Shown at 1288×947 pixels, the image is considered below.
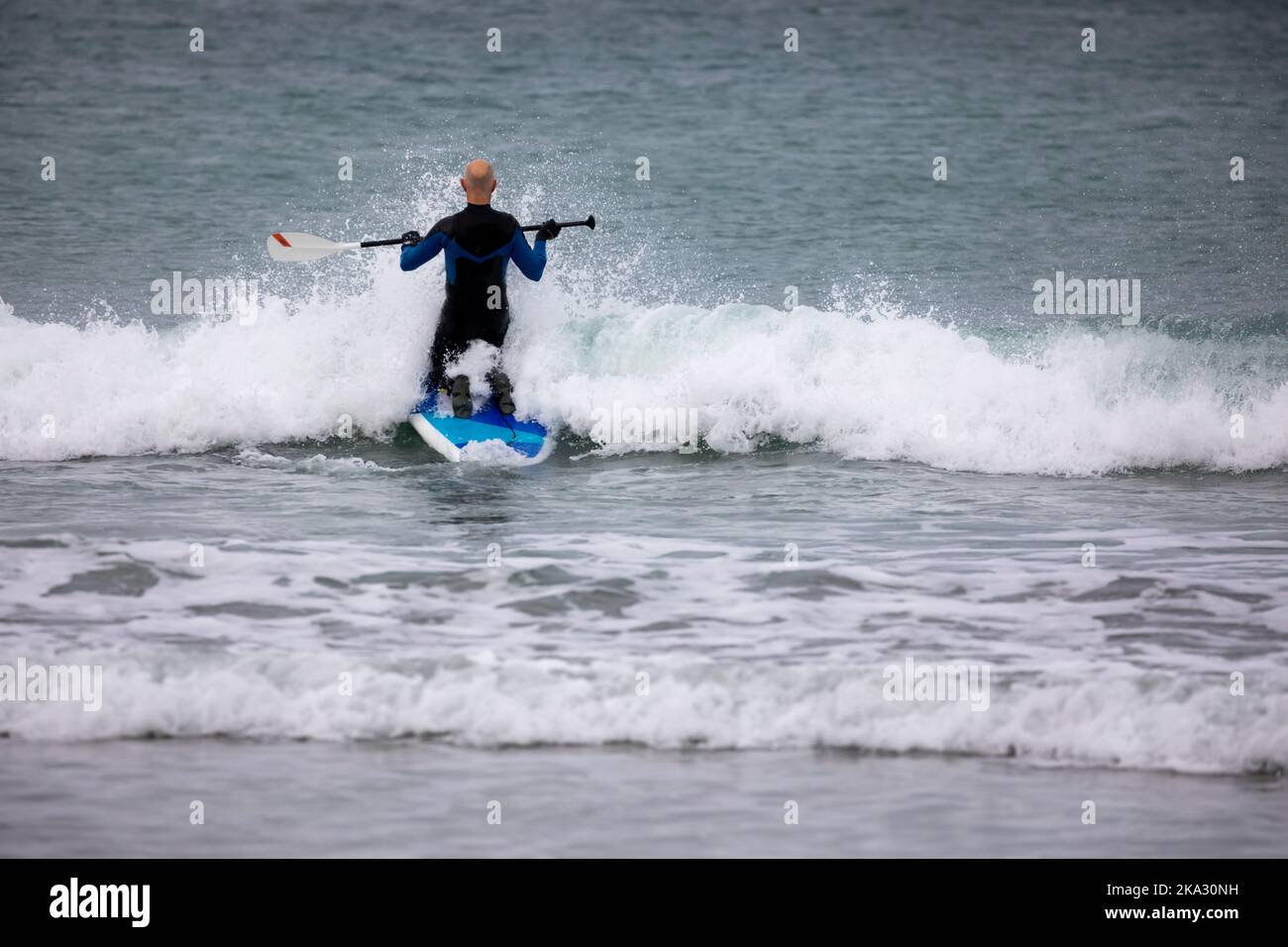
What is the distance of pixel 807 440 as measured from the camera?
11.9m

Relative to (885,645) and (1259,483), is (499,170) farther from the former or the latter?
(885,645)

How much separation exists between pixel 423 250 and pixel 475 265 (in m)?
0.40

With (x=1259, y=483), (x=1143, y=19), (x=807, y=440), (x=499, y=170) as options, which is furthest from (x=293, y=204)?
(x=1143, y=19)

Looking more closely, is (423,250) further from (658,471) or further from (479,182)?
(658,471)

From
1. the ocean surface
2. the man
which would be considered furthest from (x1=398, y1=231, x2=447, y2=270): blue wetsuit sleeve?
the ocean surface

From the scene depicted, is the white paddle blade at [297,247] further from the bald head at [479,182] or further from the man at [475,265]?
the bald head at [479,182]

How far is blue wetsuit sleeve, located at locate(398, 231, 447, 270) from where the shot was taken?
10688 millimetres

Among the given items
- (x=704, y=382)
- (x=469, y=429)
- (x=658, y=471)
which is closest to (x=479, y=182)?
(x=469, y=429)

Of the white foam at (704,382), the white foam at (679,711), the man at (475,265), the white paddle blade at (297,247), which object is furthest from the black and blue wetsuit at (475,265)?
the white foam at (679,711)

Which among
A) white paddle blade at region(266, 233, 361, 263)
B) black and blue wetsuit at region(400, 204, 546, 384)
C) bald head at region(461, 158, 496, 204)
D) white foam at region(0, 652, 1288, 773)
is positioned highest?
bald head at region(461, 158, 496, 204)

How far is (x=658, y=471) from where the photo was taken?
1114 centimetres

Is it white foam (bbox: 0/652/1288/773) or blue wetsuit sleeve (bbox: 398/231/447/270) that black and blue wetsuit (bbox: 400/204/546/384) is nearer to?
blue wetsuit sleeve (bbox: 398/231/447/270)

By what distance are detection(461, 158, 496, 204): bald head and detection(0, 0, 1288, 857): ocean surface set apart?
1.51 meters

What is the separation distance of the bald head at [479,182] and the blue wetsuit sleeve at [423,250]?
1.05 feet
